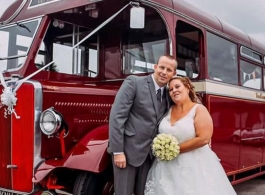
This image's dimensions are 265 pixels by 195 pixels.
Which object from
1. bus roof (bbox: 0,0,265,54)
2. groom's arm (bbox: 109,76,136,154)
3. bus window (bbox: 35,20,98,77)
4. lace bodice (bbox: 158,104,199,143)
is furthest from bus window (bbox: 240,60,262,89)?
groom's arm (bbox: 109,76,136,154)

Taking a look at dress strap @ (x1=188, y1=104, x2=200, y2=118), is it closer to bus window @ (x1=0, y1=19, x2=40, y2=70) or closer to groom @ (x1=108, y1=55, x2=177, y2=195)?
groom @ (x1=108, y1=55, x2=177, y2=195)

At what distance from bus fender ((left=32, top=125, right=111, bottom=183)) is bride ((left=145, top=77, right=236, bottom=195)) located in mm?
412

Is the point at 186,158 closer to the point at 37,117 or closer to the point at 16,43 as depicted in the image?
the point at 37,117

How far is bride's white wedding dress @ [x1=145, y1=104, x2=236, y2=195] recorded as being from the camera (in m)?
3.04

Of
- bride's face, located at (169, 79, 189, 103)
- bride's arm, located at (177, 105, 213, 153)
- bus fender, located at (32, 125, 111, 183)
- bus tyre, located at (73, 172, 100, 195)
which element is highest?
bride's face, located at (169, 79, 189, 103)

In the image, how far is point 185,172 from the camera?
3086 millimetres

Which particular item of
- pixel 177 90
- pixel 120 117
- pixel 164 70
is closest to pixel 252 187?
pixel 177 90

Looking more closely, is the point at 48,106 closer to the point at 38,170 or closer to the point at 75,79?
the point at 38,170

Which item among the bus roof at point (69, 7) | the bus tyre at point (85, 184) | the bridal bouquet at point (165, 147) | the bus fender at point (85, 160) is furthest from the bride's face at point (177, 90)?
the bus roof at point (69, 7)

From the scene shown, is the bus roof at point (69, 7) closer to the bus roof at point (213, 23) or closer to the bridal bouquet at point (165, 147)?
the bus roof at point (213, 23)

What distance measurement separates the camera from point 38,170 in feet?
10.5

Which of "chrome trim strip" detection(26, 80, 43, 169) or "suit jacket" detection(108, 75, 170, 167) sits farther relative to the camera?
"chrome trim strip" detection(26, 80, 43, 169)

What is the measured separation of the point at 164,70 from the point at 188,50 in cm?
171

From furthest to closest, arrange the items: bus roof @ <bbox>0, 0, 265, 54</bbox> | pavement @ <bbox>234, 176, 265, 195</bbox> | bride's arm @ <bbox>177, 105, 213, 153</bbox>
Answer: pavement @ <bbox>234, 176, 265, 195</bbox>
bus roof @ <bbox>0, 0, 265, 54</bbox>
bride's arm @ <bbox>177, 105, 213, 153</bbox>
